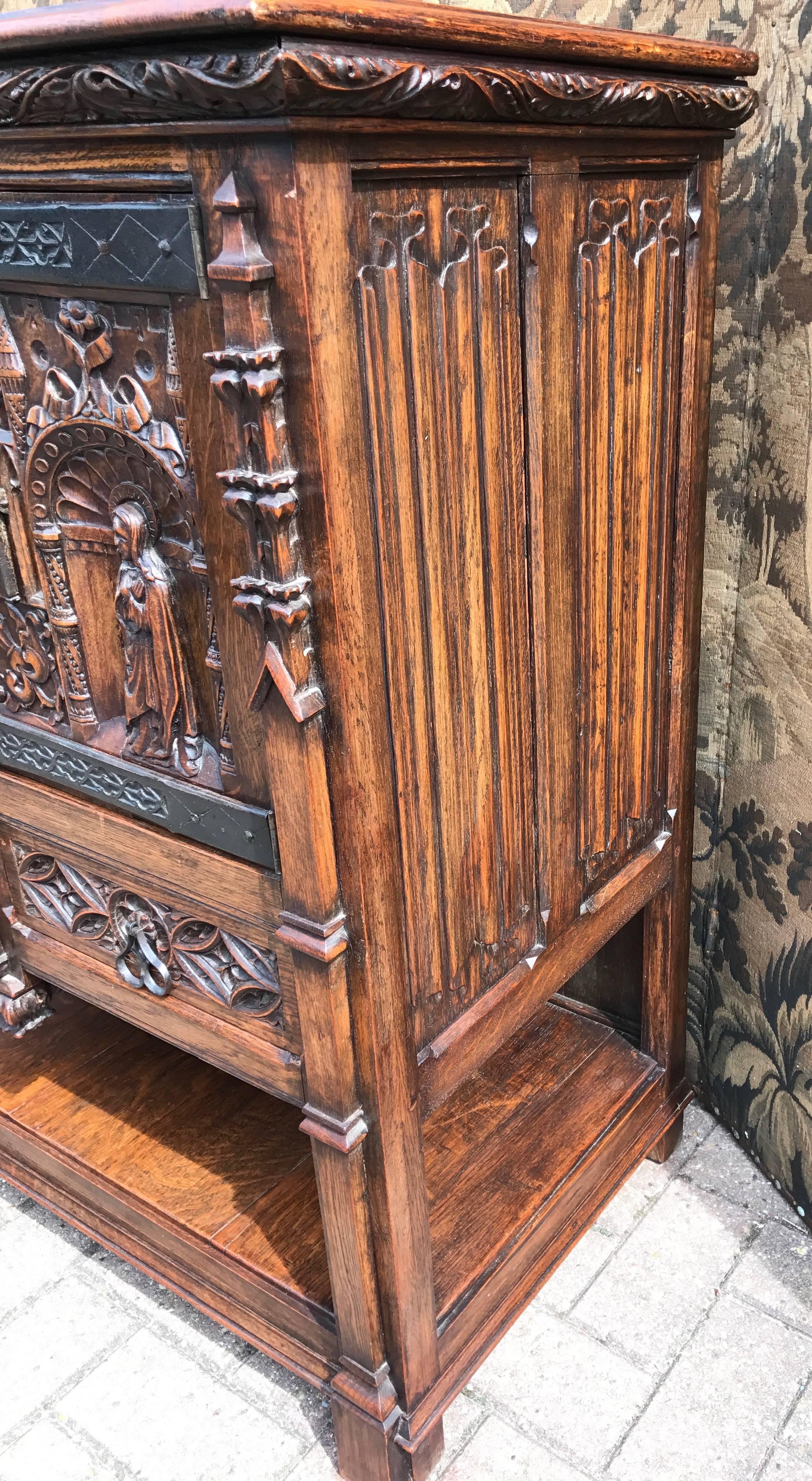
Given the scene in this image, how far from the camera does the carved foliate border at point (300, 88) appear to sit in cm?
81

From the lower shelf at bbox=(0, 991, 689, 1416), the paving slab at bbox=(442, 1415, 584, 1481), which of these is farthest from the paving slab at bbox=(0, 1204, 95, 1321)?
the paving slab at bbox=(442, 1415, 584, 1481)

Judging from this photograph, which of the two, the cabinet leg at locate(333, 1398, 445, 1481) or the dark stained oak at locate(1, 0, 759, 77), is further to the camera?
the cabinet leg at locate(333, 1398, 445, 1481)

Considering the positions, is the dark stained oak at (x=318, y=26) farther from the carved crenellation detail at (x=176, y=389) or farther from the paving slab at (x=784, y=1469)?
the paving slab at (x=784, y=1469)

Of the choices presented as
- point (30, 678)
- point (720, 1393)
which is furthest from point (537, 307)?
point (720, 1393)

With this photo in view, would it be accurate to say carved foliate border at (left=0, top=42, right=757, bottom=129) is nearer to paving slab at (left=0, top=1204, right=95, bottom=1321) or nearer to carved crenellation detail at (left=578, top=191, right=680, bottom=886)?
carved crenellation detail at (left=578, top=191, right=680, bottom=886)

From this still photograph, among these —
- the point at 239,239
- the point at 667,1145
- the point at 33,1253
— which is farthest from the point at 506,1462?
the point at 239,239

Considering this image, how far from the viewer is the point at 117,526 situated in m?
1.12

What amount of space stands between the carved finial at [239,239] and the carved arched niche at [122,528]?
0.12 meters

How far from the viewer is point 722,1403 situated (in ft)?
5.02

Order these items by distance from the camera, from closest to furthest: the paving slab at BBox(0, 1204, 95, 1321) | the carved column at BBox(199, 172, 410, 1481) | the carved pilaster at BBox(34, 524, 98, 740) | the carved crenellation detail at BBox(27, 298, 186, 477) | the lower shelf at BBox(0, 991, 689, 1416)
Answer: the carved column at BBox(199, 172, 410, 1481) → the carved crenellation detail at BBox(27, 298, 186, 477) → the carved pilaster at BBox(34, 524, 98, 740) → the lower shelf at BBox(0, 991, 689, 1416) → the paving slab at BBox(0, 1204, 95, 1321)

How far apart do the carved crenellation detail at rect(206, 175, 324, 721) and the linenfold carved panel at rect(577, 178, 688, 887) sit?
1.46 feet

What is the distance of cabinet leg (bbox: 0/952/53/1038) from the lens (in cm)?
165

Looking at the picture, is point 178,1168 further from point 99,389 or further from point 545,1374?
point 99,389

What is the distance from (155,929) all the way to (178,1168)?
518 mm
